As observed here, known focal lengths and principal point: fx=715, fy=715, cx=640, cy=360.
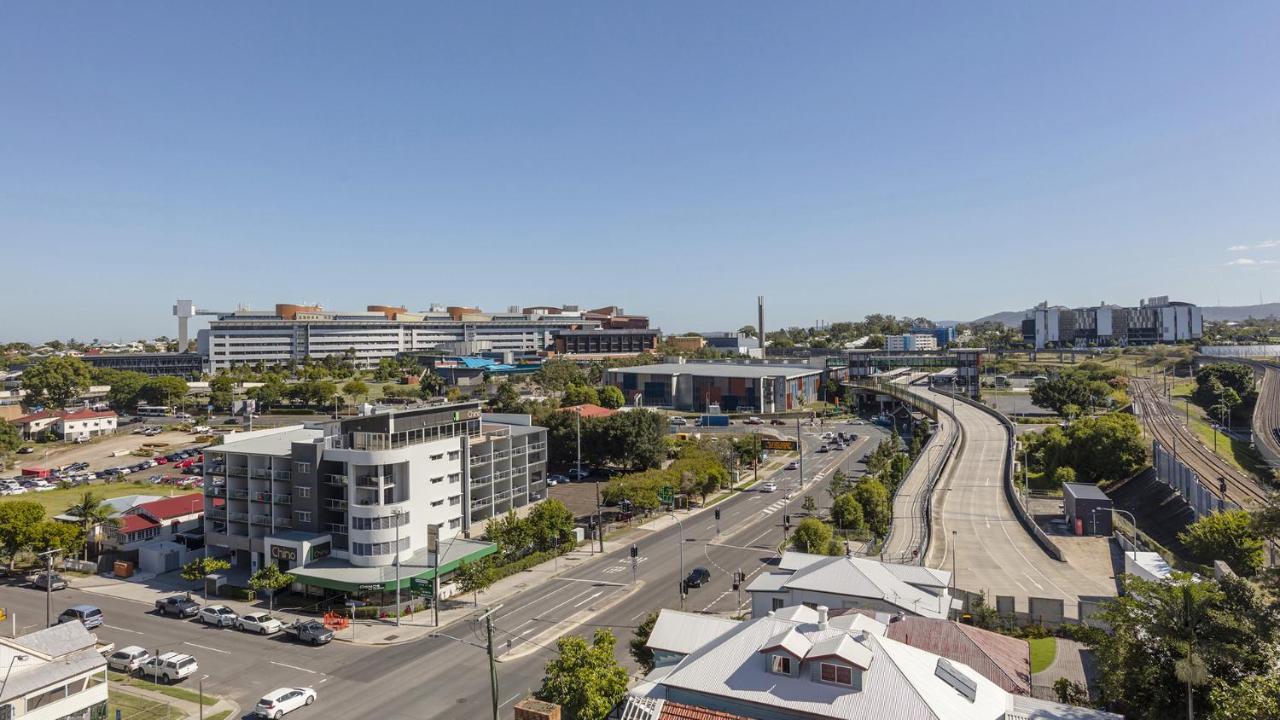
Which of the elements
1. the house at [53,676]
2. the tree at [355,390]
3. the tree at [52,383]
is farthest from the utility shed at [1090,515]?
the tree at [52,383]

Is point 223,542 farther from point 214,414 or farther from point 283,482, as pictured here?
point 214,414

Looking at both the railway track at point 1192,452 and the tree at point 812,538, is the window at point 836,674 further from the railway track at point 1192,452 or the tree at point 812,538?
the railway track at point 1192,452

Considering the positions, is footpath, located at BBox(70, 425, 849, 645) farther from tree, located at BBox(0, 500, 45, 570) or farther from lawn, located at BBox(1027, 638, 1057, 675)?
lawn, located at BBox(1027, 638, 1057, 675)

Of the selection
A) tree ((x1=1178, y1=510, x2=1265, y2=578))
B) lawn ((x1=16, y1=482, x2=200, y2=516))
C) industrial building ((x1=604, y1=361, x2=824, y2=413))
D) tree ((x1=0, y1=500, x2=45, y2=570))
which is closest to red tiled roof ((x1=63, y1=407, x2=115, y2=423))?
lawn ((x1=16, y1=482, x2=200, y2=516))

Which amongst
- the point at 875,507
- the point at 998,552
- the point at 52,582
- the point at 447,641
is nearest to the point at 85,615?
the point at 52,582

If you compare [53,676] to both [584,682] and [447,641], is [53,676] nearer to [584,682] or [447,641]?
[447,641]

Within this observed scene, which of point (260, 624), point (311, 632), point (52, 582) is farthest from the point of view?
point (52, 582)
